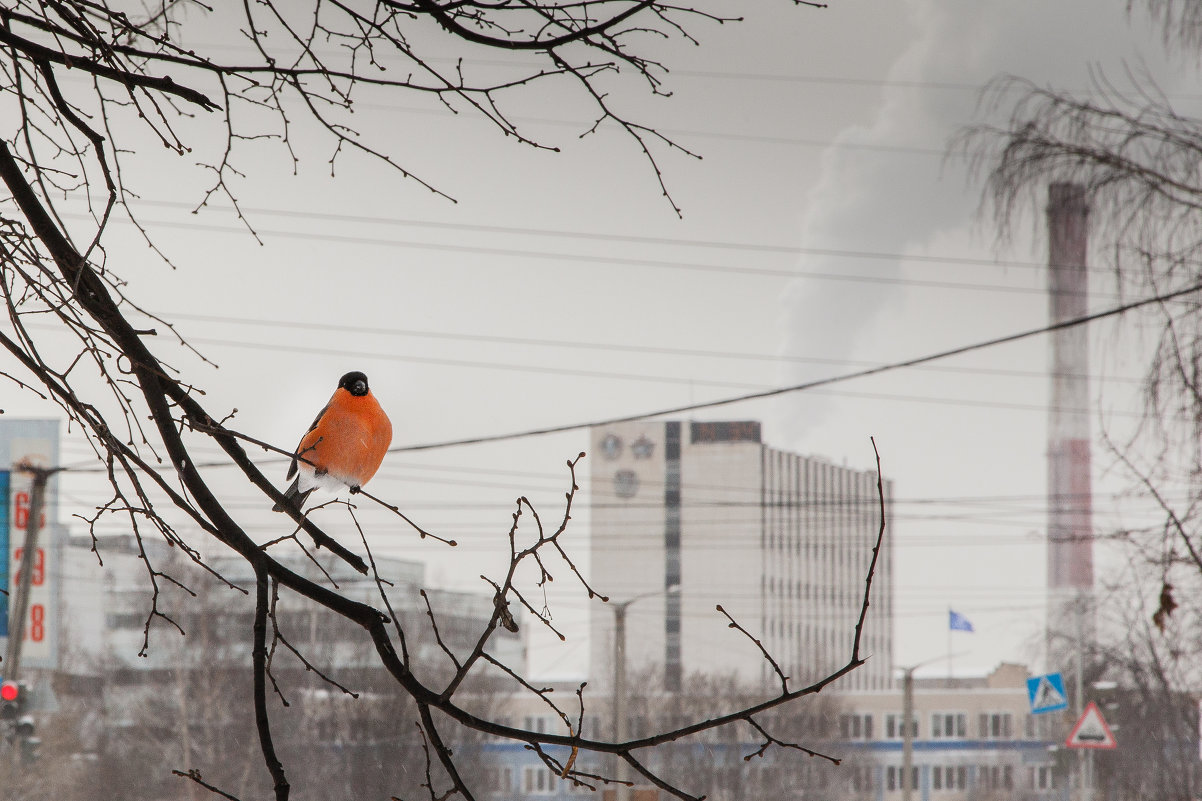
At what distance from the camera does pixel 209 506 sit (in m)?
1.65

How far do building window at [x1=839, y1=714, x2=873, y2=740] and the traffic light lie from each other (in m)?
36.3

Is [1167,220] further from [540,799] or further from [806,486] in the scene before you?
[806,486]

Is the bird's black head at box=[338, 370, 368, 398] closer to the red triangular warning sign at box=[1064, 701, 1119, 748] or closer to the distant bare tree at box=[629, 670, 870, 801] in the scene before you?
the red triangular warning sign at box=[1064, 701, 1119, 748]

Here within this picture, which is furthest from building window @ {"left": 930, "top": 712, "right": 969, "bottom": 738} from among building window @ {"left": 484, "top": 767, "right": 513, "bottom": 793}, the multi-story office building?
building window @ {"left": 484, "top": 767, "right": 513, "bottom": 793}

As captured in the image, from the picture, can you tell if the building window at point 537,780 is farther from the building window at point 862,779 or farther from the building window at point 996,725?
the building window at point 996,725

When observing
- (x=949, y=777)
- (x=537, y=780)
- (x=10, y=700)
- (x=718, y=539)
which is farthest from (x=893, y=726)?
(x=10, y=700)

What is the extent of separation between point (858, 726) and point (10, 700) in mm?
48520

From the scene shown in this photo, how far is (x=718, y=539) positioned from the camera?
8775cm

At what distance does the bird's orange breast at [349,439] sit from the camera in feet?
6.58

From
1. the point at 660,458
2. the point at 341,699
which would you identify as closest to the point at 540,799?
the point at 341,699

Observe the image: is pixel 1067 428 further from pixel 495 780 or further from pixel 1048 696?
pixel 1048 696

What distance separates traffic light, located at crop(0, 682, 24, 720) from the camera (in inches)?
426

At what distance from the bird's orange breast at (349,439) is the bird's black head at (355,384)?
0.05 feet

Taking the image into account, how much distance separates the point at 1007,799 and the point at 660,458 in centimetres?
4362
